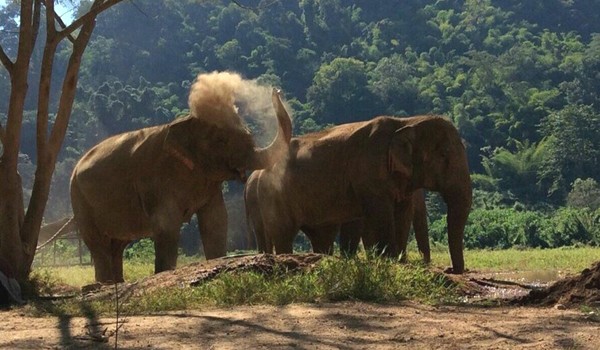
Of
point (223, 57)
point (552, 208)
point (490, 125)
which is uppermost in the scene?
point (223, 57)

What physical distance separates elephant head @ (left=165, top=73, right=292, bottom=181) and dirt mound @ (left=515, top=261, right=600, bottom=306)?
11.7 feet

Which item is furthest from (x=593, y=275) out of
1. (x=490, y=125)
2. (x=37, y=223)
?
(x=490, y=125)

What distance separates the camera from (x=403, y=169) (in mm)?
12484

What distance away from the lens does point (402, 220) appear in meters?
13.3

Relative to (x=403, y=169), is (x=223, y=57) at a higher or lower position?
higher

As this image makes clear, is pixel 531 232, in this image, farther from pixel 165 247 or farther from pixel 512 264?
pixel 165 247

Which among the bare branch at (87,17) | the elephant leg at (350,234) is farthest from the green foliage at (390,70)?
the bare branch at (87,17)

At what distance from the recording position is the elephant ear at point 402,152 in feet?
40.9

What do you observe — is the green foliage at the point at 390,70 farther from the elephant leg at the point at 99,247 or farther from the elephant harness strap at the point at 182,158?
the elephant harness strap at the point at 182,158

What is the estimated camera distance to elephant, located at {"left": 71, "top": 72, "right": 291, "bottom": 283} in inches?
437

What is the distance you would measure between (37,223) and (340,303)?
164 inches

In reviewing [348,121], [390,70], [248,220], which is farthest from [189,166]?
[390,70]

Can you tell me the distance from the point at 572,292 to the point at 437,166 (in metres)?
4.72

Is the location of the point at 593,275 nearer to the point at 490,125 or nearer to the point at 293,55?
the point at 490,125
